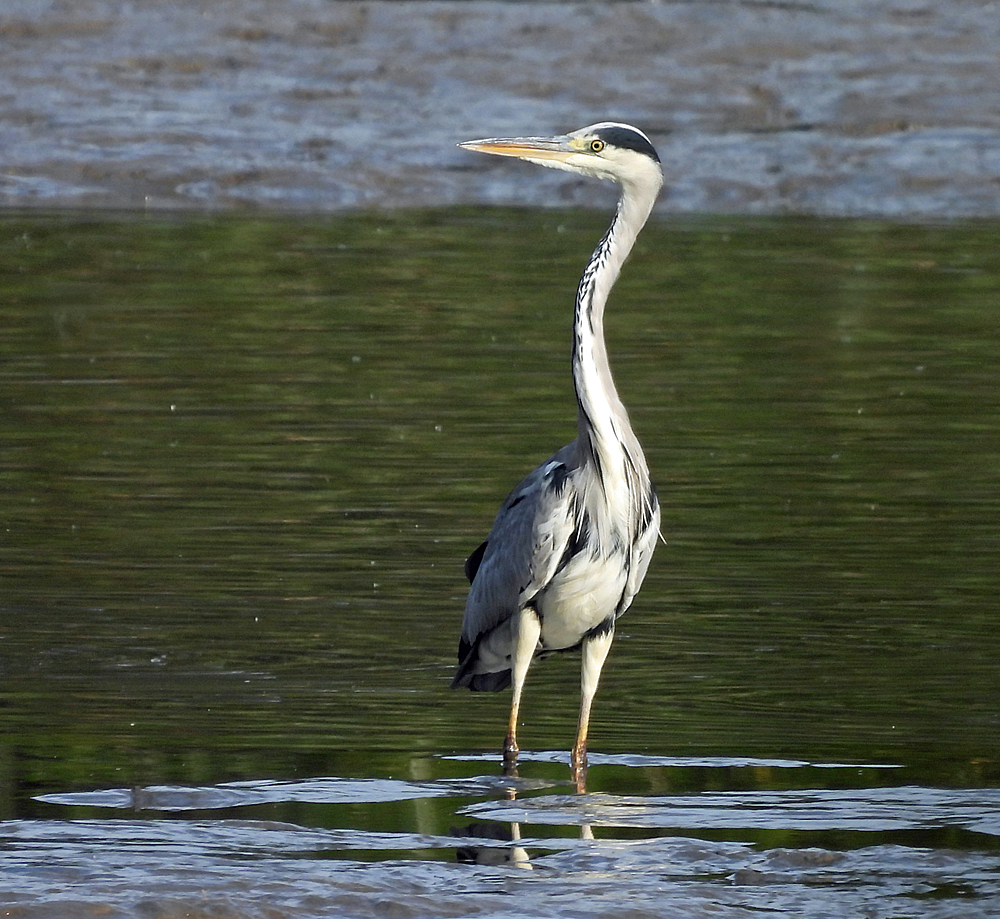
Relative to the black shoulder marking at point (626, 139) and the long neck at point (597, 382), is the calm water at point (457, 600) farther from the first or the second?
the black shoulder marking at point (626, 139)

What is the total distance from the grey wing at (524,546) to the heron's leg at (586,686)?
0.85 ft

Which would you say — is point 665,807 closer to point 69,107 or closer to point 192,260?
point 192,260

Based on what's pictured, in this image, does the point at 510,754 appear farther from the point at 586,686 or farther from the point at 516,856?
the point at 516,856

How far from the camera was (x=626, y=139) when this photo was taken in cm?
754

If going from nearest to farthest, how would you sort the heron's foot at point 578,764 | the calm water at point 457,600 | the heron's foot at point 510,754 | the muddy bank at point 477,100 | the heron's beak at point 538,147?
the calm water at point 457,600 → the heron's foot at point 578,764 → the heron's foot at point 510,754 → the heron's beak at point 538,147 → the muddy bank at point 477,100

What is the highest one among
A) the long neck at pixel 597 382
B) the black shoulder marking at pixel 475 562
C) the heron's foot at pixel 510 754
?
the long neck at pixel 597 382

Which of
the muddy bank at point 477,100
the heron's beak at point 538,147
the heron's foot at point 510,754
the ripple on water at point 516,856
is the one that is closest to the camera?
the ripple on water at point 516,856

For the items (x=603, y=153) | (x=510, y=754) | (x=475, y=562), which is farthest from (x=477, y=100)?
(x=510, y=754)

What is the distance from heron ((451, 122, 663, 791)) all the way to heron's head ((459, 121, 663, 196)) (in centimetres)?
16

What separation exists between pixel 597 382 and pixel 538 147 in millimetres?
1012

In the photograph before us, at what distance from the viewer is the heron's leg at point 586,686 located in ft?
22.8

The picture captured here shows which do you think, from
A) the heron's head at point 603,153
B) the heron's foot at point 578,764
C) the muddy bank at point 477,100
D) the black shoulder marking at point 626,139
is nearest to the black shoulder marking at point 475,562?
the heron's foot at point 578,764

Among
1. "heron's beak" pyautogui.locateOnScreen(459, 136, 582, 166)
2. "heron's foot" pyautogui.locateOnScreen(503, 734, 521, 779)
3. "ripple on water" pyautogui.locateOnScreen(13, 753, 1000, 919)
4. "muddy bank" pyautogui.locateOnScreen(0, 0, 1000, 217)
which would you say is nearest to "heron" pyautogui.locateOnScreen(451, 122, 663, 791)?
"heron's foot" pyautogui.locateOnScreen(503, 734, 521, 779)

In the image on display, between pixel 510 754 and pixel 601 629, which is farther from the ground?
pixel 601 629
